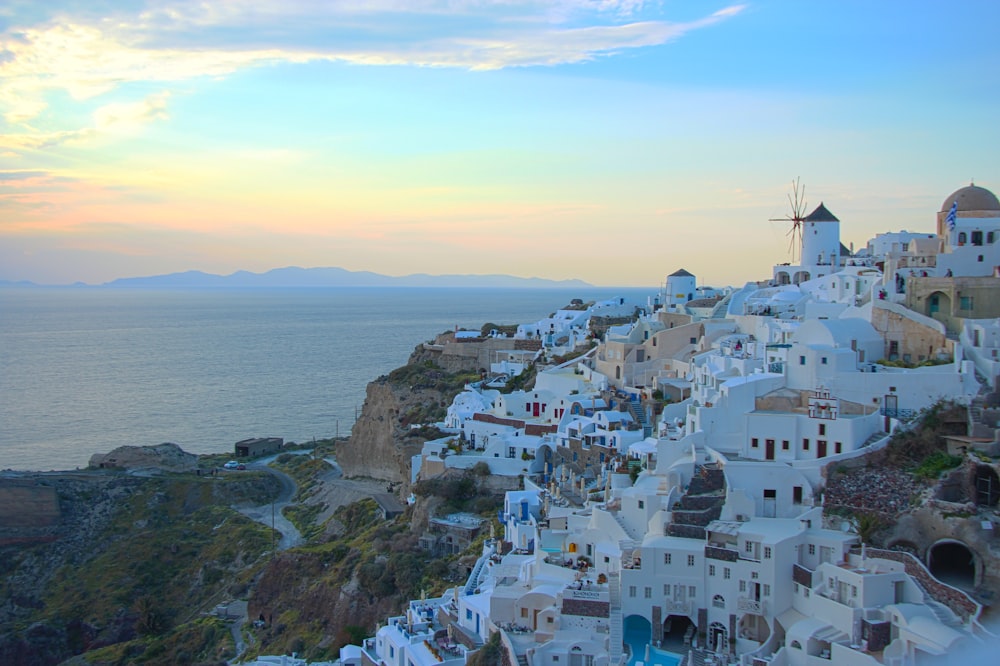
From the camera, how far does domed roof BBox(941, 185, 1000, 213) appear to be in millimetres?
29094

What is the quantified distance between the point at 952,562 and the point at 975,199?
1518 cm

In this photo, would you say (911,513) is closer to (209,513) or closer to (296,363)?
(209,513)

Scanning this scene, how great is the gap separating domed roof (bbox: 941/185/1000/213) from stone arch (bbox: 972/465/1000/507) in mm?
13200

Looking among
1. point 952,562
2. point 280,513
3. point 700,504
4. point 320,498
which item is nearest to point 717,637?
point 700,504

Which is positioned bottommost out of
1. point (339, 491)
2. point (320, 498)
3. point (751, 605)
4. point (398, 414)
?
point (320, 498)

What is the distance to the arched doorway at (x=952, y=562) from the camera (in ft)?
58.1

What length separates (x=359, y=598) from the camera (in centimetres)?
2697

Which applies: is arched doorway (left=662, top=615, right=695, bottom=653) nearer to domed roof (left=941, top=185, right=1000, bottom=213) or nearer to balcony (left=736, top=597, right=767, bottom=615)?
balcony (left=736, top=597, right=767, bottom=615)

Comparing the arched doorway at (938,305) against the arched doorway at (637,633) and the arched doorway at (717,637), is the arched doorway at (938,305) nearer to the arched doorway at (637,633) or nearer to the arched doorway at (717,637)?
the arched doorway at (717,637)

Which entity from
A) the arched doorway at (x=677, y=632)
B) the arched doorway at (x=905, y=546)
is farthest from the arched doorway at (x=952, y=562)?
the arched doorway at (x=677, y=632)

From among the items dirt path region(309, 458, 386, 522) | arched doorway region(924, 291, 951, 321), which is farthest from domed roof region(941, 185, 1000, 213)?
dirt path region(309, 458, 386, 522)

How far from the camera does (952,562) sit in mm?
18281

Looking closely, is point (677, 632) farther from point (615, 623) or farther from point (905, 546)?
point (905, 546)

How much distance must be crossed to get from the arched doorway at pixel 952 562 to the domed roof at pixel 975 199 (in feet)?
48.0
